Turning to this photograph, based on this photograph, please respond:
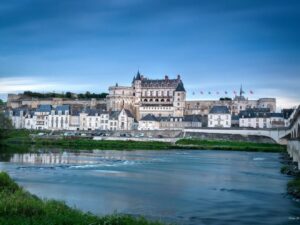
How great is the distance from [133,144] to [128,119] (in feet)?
85.1

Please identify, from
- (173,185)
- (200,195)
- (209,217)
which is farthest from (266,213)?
(173,185)

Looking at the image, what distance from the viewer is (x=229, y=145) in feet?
244

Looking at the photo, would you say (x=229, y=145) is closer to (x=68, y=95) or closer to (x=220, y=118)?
(x=220, y=118)

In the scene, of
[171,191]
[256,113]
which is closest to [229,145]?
[256,113]

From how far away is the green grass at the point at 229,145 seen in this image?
70.1m

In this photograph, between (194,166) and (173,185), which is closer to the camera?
(173,185)

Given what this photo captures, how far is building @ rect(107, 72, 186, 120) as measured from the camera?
113 m

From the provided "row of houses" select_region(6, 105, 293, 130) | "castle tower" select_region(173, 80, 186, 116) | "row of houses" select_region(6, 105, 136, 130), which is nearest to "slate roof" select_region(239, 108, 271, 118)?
"row of houses" select_region(6, 105, 293, 130)

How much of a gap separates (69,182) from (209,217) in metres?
11.7

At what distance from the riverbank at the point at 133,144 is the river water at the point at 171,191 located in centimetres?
3134

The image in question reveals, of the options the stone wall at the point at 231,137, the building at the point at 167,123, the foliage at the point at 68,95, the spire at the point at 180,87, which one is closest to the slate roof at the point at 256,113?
the building at the point at 167,123

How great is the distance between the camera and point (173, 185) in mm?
28047

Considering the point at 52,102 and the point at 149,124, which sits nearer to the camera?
the point at 149,124

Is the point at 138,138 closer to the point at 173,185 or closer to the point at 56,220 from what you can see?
the point at 173,185
